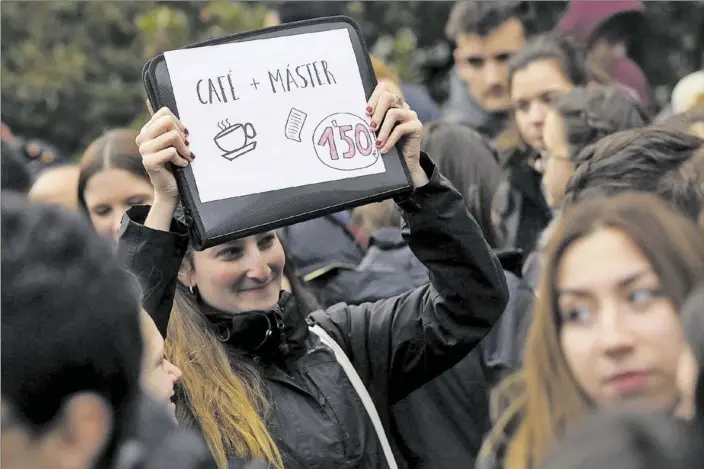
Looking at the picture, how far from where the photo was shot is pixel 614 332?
1778 millimetres

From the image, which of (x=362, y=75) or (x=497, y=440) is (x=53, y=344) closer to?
(x=497, y=440)

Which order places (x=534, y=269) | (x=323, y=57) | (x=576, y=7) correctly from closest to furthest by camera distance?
(x=323, y=57)
(x=534, y=269)
(x=576, y=7)

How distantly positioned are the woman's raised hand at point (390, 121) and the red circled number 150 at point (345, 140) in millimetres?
43

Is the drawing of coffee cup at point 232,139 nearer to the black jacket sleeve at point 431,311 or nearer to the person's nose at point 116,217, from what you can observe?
the black jacket sleeve at point 431,311

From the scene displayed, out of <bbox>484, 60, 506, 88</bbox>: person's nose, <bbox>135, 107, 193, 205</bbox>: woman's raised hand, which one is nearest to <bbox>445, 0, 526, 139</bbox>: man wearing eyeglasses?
<bbox>484, 60, 506, 88</bbox>: person's nose

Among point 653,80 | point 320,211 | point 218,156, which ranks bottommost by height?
point 653,80

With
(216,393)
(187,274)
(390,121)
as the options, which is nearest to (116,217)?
(187,274)

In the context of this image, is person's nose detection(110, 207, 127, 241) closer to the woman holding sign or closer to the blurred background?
the woman holding sign

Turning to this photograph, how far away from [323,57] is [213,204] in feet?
1.48

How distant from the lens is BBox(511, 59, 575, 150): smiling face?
4904 mm

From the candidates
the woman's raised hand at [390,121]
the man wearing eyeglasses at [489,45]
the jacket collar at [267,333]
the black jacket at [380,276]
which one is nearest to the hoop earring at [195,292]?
the jacket collar at [267,333]

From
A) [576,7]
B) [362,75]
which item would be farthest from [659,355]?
[576,7]

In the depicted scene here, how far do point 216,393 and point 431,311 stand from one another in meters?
0.56

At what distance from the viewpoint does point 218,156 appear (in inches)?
105
